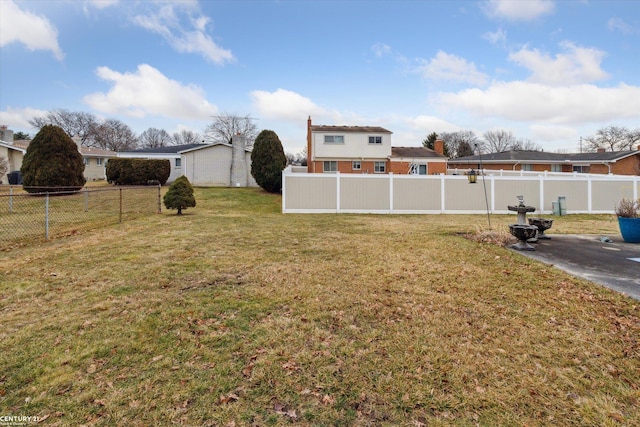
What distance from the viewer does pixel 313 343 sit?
312 cm

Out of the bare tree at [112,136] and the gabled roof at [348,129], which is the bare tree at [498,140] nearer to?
the gabled roof at [348,129]

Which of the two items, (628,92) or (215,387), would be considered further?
(628,92)

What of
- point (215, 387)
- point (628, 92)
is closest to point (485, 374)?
point (215, 387)

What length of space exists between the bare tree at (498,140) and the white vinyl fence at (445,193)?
2250 inches

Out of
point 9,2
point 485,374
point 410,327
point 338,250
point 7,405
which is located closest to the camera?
point 7,405

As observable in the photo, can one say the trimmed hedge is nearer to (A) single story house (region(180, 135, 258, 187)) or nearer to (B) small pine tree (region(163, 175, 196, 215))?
(A) single story house (region(180, 135, 258, 187))

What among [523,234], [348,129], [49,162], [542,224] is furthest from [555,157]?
[49,162]

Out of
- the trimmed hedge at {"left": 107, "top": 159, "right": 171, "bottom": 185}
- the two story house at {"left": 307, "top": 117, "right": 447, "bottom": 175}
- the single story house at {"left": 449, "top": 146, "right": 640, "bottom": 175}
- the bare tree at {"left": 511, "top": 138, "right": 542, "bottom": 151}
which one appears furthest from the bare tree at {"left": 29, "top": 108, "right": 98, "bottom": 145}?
the bare tree at {"left": 511, "top": 138, "right": 542, "bottom": 151}

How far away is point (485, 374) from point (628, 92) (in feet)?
117

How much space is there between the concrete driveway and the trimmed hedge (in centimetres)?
2473

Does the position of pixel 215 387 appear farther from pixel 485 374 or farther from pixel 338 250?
pixel 338 250

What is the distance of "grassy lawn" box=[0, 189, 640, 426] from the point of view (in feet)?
7.36

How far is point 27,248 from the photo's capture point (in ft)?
23.9

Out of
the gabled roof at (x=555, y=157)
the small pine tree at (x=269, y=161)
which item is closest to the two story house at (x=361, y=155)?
the small pine tree at (x=269, y=161)
